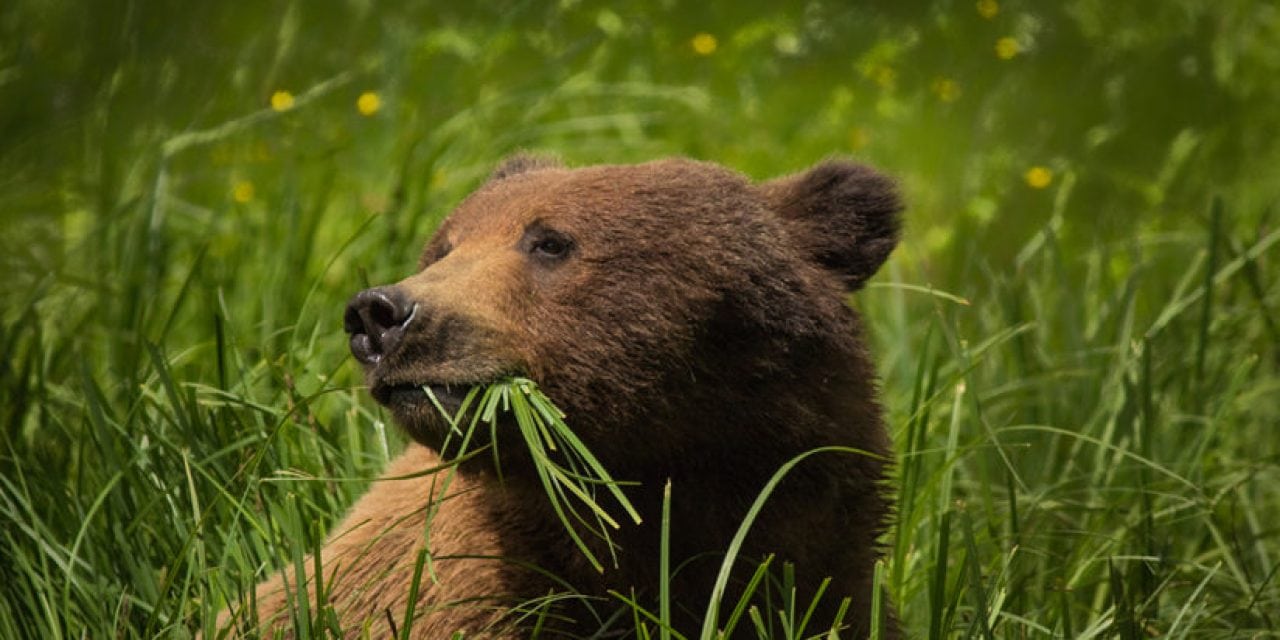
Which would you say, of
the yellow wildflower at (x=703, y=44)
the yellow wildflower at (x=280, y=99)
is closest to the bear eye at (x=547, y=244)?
the yellow wildflower at (x=280, y=99)

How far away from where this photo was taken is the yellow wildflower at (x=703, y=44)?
8.17m

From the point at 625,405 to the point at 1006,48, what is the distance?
527 cm

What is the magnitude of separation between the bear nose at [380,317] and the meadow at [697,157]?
169 mm

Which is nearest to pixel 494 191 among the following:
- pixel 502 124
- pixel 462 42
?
pixel 502 124

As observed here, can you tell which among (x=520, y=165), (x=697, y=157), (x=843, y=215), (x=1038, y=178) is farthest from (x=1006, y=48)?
(x=843, y=215)

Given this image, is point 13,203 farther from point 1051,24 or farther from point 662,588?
point 1051,24

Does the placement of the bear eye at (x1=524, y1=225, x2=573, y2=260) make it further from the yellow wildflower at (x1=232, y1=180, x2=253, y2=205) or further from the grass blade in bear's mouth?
the yellow wildflower at (x1=232, y1=180, x2=253, y2=205)

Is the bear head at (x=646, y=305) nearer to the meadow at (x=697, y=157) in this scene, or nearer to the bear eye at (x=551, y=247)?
the bear eye at (x=551, y=247)

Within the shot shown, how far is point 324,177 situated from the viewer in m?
6.08

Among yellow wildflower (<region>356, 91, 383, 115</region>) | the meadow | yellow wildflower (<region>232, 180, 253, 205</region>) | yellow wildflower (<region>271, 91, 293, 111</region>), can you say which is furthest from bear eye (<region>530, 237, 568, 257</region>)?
yellow wildflower (<region>356, 91, 383, 115</region>)

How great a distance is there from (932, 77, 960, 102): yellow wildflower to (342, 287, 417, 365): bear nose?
5.23 m

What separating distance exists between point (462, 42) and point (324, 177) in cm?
159

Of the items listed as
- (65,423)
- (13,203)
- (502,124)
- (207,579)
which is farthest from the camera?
(502,124)

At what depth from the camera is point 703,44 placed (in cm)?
817
